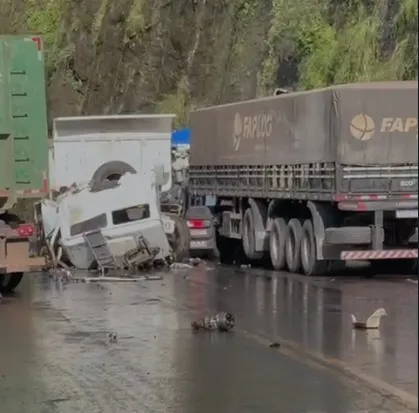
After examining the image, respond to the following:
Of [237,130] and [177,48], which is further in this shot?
[177,48]

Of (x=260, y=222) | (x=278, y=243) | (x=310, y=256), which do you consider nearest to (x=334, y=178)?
(x=310, y=256)

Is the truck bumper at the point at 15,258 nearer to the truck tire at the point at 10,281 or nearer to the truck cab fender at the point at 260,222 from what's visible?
the truck tire at the point at 10,281

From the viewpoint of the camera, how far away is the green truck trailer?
17.1 metres

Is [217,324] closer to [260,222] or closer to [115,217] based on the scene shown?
[115,217]

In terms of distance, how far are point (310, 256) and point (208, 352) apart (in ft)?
29.2

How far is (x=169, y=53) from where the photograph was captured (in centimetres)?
3409

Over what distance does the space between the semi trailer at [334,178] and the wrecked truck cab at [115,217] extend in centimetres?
217

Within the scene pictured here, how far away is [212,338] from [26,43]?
6175 mm

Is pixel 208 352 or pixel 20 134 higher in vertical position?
pixel 20 134

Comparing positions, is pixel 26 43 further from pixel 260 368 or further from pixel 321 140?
pixel 260 368

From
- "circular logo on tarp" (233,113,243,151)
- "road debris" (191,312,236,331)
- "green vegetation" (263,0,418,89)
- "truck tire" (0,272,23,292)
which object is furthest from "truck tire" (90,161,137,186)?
"road debris" (191,312,236,331)

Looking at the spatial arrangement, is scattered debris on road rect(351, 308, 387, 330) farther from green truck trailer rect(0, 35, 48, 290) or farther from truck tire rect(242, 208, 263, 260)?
truck tire rect(242, 208, 263, 260)

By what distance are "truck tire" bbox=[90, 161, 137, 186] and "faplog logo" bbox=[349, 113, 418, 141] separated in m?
8.08

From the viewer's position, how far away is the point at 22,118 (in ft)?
56.8
